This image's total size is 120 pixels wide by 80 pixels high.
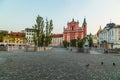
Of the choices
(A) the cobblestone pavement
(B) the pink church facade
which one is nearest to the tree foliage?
(A) the cobblestone pavement

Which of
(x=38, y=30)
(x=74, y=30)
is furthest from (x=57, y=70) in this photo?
(x=74, y=30)

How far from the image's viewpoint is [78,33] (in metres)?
171

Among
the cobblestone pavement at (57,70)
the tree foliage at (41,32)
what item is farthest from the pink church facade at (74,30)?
the cobblestone pavement at (57,70)

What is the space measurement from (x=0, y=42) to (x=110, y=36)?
78399mm

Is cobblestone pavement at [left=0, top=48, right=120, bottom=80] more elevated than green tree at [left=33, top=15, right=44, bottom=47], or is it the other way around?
green tree at [left=33, top=15, right=44, bottom=47]

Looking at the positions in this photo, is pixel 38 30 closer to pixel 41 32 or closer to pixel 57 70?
pixel 41 32

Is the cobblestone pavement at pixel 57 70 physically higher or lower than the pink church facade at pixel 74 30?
lower

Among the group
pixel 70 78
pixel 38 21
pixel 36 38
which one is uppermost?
pixel 38 21

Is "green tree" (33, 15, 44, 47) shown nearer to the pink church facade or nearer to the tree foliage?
the tree foliage

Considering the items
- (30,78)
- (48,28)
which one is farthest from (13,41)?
A: (30,78)

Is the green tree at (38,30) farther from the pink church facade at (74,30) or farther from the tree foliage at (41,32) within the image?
the pink church facade at (74,30)

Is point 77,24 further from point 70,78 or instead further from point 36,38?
point 70,78

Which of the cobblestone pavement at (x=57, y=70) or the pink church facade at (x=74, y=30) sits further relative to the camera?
the pink church facade at (x=74, y=30)

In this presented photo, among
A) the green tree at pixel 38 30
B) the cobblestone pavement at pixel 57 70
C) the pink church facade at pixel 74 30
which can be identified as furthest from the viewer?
the pink church facade at pixel 74 30
